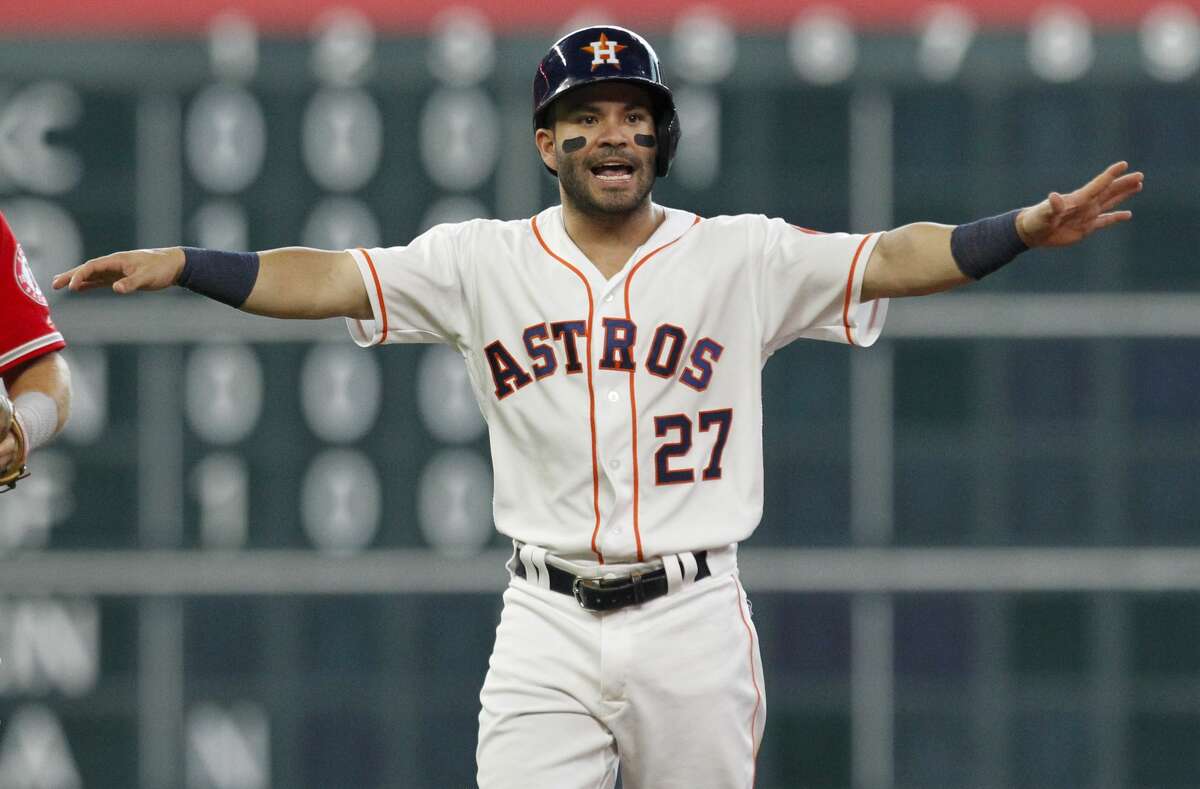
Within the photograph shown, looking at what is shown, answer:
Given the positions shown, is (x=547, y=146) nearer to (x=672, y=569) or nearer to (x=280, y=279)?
(x=280, y=279)

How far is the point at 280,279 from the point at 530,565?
686mm

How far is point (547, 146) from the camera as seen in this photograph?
4055 millimetres

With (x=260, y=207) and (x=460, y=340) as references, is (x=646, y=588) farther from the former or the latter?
(x=260, y=207)

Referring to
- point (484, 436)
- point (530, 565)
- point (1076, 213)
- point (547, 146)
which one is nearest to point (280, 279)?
point (547, 146)

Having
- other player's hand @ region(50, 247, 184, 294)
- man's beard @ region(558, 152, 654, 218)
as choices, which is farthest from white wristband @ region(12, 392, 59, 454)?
man's beard @ region(558, 152, 654, 218)

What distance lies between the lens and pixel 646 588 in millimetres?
3760

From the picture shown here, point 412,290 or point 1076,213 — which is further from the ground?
point 1076,213

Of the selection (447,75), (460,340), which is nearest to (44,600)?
(447,75)

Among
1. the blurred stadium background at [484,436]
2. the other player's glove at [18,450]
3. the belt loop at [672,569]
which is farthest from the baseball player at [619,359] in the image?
the blurred stadium background at [484,436]

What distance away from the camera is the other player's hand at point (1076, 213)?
3.68 metres

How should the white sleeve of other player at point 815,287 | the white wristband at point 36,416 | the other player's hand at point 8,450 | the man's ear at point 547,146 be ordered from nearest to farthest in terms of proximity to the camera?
the other player's hand at point 8,450 → the white wristband at point 36,416 → the white sleeve of other player at point 815,287 → the man's ear at point 547,146

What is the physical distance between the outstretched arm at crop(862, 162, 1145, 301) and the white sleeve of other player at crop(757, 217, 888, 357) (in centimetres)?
3

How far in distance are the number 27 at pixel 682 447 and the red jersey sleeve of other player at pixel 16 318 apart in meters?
1.06

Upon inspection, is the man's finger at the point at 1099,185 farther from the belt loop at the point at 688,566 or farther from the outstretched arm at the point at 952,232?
the belt loop at the point at 688,566
